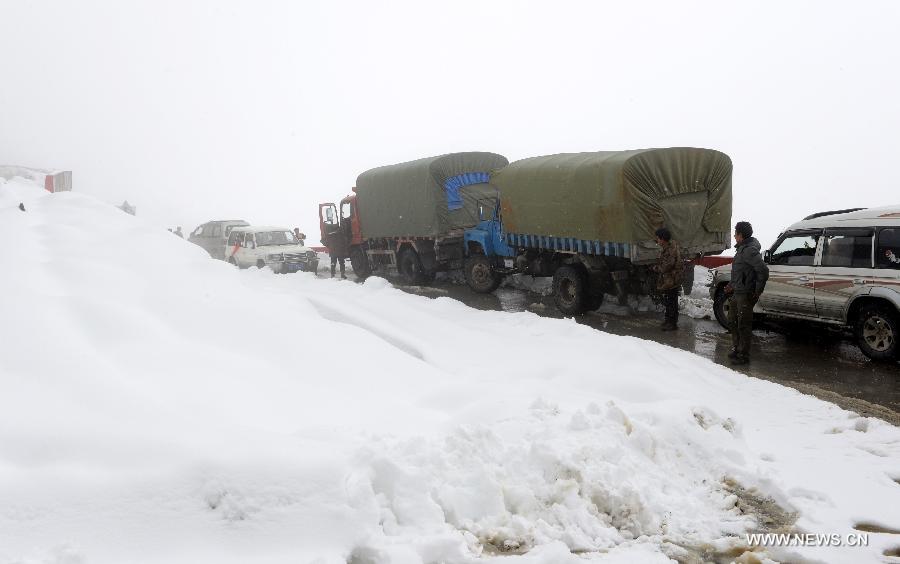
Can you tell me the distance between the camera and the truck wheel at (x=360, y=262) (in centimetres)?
2080

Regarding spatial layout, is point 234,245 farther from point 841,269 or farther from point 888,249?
point 888,249

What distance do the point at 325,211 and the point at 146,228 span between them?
12.0m

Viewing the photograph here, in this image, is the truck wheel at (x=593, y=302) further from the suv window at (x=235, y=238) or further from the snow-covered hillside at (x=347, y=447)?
the suv window at (x=235, y=238)

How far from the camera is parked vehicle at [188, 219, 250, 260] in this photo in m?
22.9

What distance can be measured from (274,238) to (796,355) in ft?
52.6

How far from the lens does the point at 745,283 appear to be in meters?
8.74

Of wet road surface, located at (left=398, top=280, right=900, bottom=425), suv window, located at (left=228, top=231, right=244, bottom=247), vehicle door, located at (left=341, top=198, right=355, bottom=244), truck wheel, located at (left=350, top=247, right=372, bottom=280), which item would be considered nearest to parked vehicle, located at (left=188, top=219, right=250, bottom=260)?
suv window, located at (left=228, top=231, right=244, bottom=247)

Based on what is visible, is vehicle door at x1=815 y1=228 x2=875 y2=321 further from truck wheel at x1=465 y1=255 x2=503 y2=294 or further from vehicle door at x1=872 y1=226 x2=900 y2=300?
truck wheel at x1=465 y1=255 x2=503 y2=294

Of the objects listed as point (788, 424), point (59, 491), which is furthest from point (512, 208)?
point (59, 491)

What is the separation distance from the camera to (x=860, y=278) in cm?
857

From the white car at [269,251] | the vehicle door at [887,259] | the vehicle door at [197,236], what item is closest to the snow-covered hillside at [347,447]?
the vehicle door at [887,259]

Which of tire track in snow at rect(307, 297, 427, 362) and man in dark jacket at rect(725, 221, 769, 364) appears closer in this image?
tire track in snow at rect(307, 297, 427, 362)

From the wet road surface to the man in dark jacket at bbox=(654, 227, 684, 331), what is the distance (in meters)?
0.31

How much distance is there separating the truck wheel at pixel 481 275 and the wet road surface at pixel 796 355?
1.29 meters
